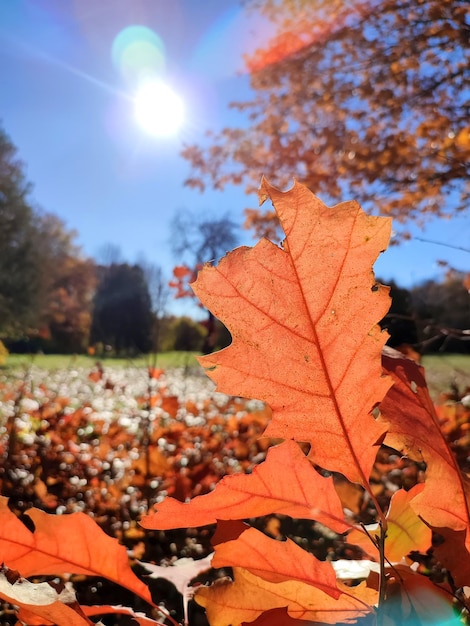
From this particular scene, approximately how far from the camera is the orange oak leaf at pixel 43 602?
321 millimetres

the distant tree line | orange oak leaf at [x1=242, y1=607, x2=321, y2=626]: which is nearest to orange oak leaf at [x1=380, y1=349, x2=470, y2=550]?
orange oak leaf at [x1=242, y1=607, x2=321, y2=626]

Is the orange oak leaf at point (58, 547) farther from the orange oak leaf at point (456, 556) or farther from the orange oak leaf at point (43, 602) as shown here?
the orange oak leaf at point (456, 556)

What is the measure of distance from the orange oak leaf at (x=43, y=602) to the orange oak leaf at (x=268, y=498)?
0.07 metres

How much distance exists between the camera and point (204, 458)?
2701mm

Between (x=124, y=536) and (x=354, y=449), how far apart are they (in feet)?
4.62

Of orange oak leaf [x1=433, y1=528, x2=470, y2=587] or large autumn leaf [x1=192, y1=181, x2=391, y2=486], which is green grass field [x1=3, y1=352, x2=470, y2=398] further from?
orange oak leaf [x1=433, y1=528, x2=470, y2=587]

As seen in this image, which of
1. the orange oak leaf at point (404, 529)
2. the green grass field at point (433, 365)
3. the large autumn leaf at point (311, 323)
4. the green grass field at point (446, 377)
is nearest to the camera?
the large autumn leaf at point (311, 323)

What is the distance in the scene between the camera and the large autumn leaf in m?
0.32

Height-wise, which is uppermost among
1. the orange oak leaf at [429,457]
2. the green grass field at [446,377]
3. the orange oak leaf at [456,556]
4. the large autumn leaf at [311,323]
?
the green grass field at [446,377]

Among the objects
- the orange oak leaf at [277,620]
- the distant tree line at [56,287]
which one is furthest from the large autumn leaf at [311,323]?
the distant tree line at [56,287]

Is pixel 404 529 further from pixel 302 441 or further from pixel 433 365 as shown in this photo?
pixel 433 365

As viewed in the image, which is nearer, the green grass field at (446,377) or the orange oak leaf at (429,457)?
the orange oak leaf at (429,457)

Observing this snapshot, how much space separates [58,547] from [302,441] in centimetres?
20

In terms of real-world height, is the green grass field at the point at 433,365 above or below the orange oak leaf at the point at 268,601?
above
